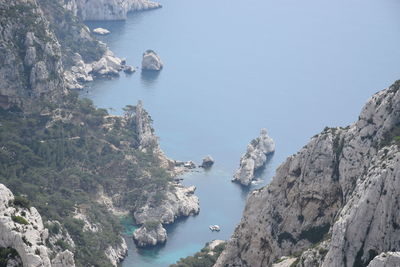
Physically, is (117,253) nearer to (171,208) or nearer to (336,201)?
(171,208)

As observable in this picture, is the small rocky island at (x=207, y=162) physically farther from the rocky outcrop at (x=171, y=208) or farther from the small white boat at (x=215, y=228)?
the small white boat at (x=215, y=228)

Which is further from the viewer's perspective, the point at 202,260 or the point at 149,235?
the point at 149,235

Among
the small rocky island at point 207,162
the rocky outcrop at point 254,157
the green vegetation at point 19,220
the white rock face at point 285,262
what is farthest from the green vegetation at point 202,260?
the green vegetation at point 19,220

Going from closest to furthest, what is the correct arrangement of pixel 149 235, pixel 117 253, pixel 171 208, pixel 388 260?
pixel 388 260 → pixel 117 253 → pixel 149 235 → pixel 171 208

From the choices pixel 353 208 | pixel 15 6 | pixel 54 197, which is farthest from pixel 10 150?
pixel 353 208

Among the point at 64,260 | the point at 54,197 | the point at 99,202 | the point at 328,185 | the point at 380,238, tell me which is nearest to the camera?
the point at 380,238

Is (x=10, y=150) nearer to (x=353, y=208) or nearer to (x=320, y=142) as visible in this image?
(x=320, y=142)

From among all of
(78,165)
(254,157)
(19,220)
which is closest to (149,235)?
(78,165)
